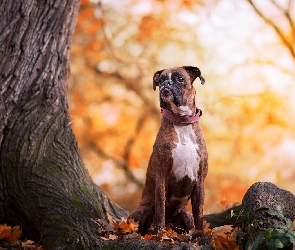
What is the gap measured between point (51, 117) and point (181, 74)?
1.74 meters

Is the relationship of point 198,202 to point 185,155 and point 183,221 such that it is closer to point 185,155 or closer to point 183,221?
point 183,221

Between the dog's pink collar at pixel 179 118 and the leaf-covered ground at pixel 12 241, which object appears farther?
the leaf-covered ground at pixel 12 241

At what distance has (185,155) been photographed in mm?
4160

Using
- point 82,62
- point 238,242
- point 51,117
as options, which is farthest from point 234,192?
point 238,242

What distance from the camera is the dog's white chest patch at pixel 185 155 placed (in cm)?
416

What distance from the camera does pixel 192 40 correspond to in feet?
35.5

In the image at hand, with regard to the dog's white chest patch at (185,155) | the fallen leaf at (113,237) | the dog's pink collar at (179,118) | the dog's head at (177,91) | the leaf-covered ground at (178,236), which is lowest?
the fallen leaf at (113,237)

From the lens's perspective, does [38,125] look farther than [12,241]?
Yes

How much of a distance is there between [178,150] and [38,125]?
1.71 m

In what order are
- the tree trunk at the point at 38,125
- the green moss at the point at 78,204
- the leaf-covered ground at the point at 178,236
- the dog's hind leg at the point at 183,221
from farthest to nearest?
the tree trunk at the point at 38,125 → the dog's hind leg at the point at 183,221 → the green moss at the point at 78,204 → the leaf-covered ground at the point at 178,236

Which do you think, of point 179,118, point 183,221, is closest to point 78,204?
point 183,221

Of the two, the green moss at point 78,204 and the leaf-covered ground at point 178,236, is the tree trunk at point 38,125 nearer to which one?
the green moss at point 78,204

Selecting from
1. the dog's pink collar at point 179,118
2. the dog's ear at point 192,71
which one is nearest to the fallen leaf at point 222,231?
the dog's pink collar at point 179,118

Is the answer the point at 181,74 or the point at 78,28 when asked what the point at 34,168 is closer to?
the point at 181,74
